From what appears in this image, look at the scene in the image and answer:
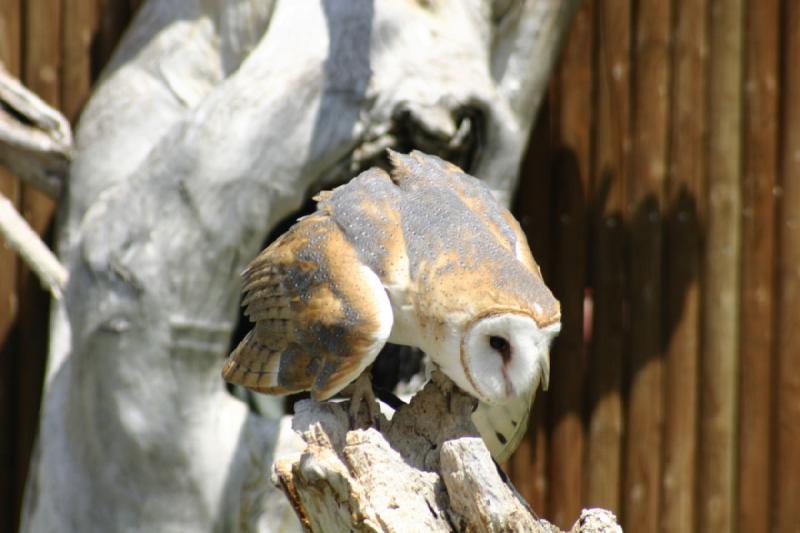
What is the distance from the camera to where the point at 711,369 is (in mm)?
3818

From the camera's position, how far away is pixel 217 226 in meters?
3.20

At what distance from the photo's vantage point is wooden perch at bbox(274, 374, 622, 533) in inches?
76.8

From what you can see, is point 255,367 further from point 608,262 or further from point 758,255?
point 758,255

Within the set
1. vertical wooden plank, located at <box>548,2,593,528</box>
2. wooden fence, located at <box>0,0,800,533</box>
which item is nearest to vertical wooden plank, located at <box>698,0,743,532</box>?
wooden fence, located at <box>0,0,800,533</box>

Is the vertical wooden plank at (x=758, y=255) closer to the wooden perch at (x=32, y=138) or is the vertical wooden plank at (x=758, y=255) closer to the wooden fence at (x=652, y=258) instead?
the wooden fence at (x=652, y=258)

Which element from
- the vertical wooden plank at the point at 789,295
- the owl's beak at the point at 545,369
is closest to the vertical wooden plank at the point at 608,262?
the vertical wooden plank at the point at 789,295

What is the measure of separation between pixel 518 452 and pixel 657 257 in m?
0.75

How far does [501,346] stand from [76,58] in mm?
2463

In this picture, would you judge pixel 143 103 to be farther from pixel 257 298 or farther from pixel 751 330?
pixel 751 330

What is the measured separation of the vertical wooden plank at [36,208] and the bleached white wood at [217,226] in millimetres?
587

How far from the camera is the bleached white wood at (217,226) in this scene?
3193 mm

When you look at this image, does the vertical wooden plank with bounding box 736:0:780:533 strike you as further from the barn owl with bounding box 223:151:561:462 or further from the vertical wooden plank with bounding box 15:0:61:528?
the vertical wooden plank with bounding box 15:0:61:528

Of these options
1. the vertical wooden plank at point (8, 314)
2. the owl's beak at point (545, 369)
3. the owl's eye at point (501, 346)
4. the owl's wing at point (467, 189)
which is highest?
the owl's wing at point (467, 189)

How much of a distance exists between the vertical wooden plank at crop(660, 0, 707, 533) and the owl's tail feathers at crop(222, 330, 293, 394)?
1.89 metres
